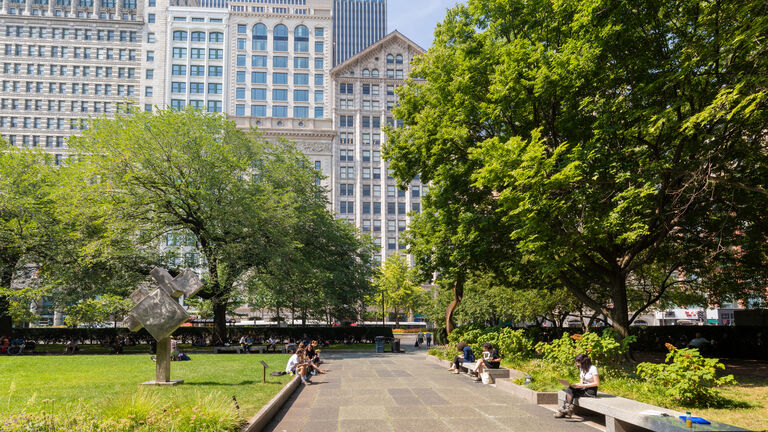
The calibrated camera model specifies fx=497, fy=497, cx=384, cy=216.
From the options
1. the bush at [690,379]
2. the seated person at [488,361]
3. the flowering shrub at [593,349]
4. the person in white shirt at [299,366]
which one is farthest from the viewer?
the person in white shirt at [299,366]

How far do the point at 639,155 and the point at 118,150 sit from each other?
2638cm

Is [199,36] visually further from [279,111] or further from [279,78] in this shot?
[279,111]

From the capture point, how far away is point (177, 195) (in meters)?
29.6

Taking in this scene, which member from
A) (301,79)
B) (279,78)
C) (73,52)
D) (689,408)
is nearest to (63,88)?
(73,52)

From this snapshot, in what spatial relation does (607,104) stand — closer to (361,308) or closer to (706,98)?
(706,98)

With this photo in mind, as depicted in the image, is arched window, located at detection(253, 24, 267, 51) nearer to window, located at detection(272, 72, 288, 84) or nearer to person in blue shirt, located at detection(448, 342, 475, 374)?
window, located at detection(272, 72, 288, 84)

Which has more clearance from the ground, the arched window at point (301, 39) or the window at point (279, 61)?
the arched window at point (301, 39)

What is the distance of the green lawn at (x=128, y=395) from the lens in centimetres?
753

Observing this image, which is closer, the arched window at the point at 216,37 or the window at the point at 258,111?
the window at the point at 258,111

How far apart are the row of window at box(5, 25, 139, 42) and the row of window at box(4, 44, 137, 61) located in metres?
1.88

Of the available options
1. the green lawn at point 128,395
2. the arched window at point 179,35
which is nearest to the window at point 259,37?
the arched window at point 179,35

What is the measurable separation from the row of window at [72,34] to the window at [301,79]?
28.8 metres

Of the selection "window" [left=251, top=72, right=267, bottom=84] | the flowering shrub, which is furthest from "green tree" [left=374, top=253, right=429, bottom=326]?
the flowering shrub

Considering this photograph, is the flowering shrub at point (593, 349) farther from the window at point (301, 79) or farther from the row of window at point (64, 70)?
the row of window at point (64, 70)
